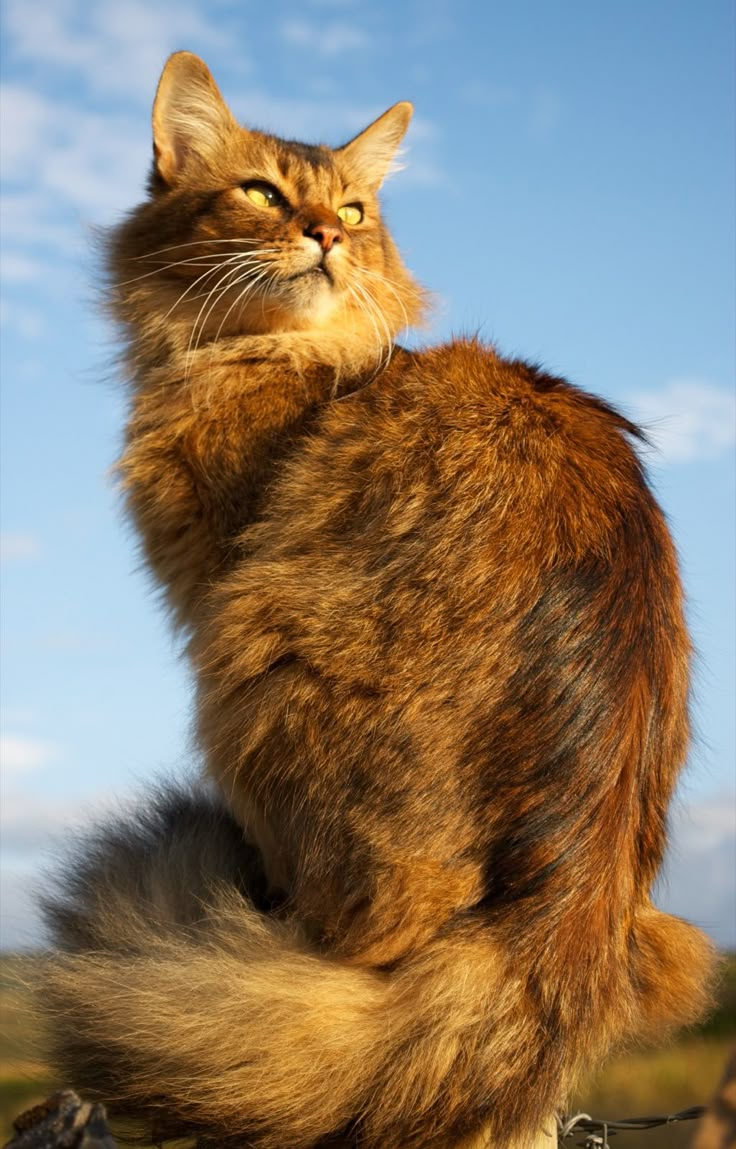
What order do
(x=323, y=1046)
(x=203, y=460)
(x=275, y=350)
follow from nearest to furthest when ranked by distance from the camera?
(x=323, y=1046)
(x=203, y=460)
(x=275, y=350)

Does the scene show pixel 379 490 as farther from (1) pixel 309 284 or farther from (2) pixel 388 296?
(2) pixel 388 296

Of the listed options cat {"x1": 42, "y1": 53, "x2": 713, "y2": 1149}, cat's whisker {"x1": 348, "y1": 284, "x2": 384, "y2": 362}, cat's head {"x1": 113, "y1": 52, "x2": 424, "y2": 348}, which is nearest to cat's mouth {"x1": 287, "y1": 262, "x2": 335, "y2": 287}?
cat's head {"x1": 113, "y1": 52, "x2": 424, "y2": 348}

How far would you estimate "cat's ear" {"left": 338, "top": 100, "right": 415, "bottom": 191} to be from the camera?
3943mm

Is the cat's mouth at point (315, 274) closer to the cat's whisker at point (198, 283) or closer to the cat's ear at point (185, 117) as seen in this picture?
the cat's whisker at point (198, 283)

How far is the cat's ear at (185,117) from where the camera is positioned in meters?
3.66

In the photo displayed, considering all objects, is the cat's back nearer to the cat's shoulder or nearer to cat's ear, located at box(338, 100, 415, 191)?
the cat's shoulder

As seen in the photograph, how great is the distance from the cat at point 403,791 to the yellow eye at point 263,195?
695mm

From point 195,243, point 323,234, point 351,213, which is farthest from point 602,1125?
point 351,213

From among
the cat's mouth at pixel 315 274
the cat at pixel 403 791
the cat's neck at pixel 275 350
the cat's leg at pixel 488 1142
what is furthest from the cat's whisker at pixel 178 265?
the cat's leg at pixel 488 1142

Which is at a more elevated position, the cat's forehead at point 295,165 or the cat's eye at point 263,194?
the cat's forehead at point 295,165

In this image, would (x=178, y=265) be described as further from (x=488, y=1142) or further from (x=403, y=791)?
(x=488, y=1142)

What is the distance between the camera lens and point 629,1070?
306cm

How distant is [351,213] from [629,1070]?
272 centimetres

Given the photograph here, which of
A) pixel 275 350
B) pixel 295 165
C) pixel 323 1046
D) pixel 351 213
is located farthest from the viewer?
pixel 351 213
